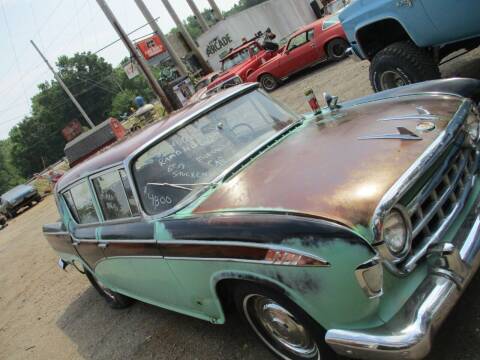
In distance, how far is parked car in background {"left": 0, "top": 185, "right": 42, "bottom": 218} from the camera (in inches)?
883

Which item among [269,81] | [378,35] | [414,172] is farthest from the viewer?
[269,81]

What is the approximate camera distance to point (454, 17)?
15.1ft

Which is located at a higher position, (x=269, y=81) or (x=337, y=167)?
(x=337, y=167)

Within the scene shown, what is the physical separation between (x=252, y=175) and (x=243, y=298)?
82 cm

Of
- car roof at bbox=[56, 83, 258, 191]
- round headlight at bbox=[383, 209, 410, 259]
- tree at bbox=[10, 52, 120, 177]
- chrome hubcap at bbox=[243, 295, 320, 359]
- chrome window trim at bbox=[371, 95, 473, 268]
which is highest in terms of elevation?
tree at bbox=[10, 52, 120, 177]

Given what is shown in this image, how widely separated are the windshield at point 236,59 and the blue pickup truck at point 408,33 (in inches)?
419

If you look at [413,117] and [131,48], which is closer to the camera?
[413,117]

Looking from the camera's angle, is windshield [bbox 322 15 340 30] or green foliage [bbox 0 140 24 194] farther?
green foliage [bbox 0 140 24 194]

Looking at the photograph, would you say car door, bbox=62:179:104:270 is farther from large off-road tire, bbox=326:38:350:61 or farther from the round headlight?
large off-road tire, bbox=326:38:350:61

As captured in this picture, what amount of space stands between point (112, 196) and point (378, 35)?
4.26 m

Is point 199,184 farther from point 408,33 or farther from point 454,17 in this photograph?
point 408,33

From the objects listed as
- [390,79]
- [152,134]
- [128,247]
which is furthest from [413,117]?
[390,79]

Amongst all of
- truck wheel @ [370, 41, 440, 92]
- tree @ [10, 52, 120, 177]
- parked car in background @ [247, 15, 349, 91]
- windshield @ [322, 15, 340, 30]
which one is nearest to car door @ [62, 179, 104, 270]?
truck wheel @ [370, 41, 440, 92]

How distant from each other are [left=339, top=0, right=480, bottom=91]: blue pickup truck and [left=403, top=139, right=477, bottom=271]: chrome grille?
250 centimetres
